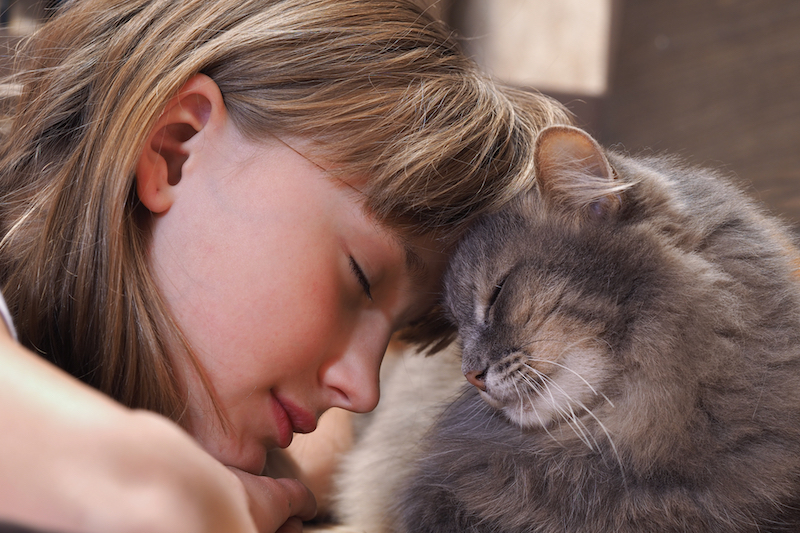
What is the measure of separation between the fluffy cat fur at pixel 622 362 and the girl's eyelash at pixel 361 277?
177 millimetres

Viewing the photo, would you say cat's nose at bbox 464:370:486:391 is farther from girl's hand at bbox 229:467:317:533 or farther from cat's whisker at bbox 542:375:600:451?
girl's hand at bbox 229:467:317:533

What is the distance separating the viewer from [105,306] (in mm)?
Answer: 975

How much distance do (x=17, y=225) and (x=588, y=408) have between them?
3.06ft

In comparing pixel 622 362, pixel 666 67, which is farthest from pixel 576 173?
pixel 666 67

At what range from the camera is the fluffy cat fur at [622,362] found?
0.90 meters

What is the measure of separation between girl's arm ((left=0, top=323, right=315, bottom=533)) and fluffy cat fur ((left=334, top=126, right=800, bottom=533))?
1.95ft

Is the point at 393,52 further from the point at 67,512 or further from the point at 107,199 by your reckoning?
the point at 67,512

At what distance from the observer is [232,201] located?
1002 mm

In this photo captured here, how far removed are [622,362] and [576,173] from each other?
0.99 ft

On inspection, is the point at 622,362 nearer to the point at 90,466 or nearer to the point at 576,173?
the point at 576,173

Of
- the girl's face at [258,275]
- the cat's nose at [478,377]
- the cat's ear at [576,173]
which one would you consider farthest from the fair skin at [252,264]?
the cat's ear at [576,173]

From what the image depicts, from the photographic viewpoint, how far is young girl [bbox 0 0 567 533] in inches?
39.0

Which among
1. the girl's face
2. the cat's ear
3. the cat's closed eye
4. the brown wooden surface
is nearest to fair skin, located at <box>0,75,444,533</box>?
the girl's face

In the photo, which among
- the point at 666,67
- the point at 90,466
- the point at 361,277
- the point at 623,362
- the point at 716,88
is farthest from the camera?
the point at 666,67
